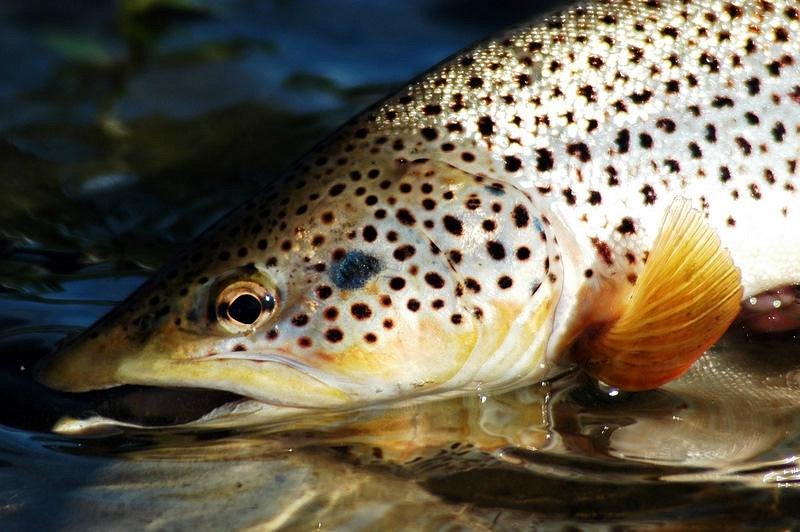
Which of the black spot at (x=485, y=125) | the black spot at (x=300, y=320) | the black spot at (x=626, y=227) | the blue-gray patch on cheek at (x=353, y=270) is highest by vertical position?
the black spot at (x=485, y=125)

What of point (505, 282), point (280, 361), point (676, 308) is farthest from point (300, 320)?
point (676, 308)

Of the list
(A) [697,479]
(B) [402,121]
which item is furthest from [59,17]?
(A) [697,479]

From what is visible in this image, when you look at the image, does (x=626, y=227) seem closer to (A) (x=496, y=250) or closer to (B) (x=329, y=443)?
(A) (x=496, y=250)

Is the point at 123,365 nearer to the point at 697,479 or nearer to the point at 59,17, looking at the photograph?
the point at 697,479

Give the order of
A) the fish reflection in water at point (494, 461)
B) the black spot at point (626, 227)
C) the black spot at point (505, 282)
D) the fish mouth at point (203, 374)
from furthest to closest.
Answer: the black spot at point (626, 227) → the black spot at point (505, 282) → the fish mouth at point (203, 374) → the fish reflection in water at point (494, 461)

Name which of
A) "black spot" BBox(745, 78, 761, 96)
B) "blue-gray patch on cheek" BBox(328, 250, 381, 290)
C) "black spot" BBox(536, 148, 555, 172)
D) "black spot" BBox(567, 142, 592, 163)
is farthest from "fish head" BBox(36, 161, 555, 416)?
"black spot" BBox(745, 78, 761, 96)

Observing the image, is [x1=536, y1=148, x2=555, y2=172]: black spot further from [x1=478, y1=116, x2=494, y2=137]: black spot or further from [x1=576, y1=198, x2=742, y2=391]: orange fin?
[x1=576, y1=198, x2=742, y2=391]: orange fin

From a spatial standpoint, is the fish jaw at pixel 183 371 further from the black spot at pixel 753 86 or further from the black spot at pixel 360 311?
the black spot at pixel 753 86

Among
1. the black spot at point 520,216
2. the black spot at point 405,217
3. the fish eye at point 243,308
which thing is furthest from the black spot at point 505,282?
the fish eye at point 243,308
